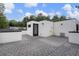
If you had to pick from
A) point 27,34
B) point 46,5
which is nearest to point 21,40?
point 27,34

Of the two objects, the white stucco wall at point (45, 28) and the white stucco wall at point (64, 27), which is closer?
the white stucco wall at point (64, 27)

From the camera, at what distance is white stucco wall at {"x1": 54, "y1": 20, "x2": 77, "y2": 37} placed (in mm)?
4227

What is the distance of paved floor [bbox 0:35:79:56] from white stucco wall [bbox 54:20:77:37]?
7.1 inches

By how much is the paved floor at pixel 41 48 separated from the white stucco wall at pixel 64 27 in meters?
0.18

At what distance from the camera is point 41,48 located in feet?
14.1

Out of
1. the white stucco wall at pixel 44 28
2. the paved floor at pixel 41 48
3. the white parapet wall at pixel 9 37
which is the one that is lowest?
the paved floor at pixel 41 48

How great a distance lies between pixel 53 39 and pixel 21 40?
2.66 ft

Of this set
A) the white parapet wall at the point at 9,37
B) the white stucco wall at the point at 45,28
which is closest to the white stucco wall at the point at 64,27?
the white stucco wall at the point at 45,28

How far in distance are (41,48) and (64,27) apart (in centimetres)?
78

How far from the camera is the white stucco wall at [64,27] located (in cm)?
423

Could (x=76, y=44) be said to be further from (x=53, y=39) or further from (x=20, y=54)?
(x=20, y=54)

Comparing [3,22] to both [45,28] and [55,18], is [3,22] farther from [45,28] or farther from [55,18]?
[55,18]

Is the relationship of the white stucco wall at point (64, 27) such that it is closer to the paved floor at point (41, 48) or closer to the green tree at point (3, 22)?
the paved floor at point (41, 48)

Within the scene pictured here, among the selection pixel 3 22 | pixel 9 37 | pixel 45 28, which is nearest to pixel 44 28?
pixel 45 28
